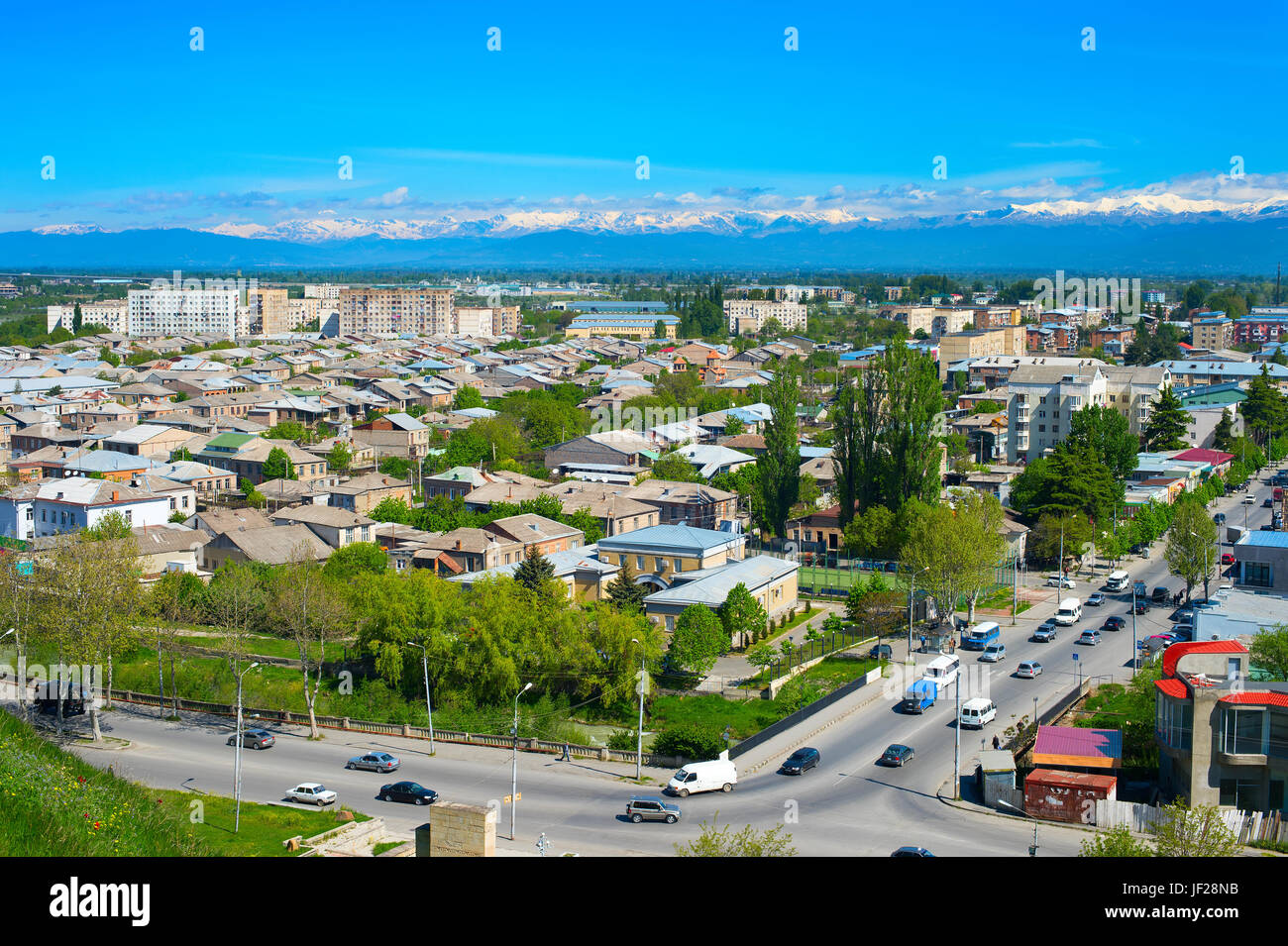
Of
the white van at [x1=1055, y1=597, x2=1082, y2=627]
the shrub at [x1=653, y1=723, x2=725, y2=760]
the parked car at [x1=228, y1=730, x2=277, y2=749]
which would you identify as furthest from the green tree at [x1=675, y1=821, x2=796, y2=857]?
the white van at [x1=1055, y1=597, x2=1082, y2=627]

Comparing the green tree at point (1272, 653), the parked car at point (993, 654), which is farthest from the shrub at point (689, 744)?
the green tree at point (1272, 653)

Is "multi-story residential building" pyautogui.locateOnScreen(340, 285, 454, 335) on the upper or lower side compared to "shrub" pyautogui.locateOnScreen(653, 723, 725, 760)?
upper

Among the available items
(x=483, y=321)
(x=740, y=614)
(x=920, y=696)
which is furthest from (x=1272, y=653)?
(x=483, y=321)

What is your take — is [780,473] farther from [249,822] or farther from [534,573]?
[249,822]

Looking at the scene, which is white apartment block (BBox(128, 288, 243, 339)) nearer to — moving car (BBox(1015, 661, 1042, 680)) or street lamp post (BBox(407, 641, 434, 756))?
street lamp post (BBox(407, 641, 434, 756))
